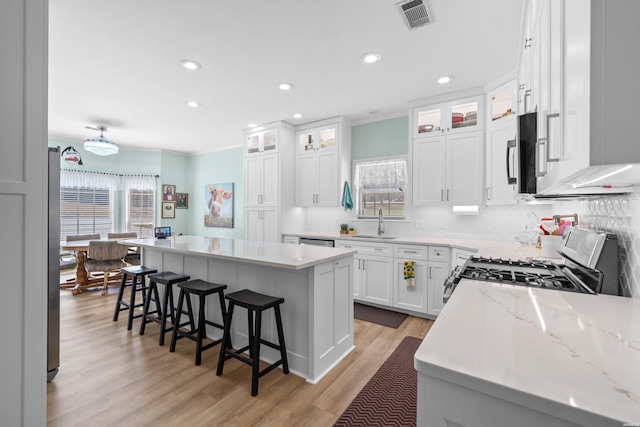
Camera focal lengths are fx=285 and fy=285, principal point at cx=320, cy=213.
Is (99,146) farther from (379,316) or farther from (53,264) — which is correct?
(379,316)

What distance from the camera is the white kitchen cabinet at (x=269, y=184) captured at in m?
4.72

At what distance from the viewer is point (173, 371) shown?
2332 mm

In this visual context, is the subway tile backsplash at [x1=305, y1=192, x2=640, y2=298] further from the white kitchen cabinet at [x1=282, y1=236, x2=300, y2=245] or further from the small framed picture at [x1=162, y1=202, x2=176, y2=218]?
the small framed picture at [x1=162, y1=202, x2=176, y2=218]

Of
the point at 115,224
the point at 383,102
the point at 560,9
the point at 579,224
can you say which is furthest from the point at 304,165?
the point at 115,224

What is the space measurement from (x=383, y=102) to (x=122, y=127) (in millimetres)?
4477

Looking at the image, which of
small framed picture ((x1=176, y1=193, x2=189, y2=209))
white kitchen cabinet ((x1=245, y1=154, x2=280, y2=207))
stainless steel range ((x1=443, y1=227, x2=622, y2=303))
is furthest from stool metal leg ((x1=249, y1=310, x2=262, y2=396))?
small framed picture ((x1=176, y1=193, x2=189, y2=209))

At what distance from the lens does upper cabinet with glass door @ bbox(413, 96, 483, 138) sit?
135 inches

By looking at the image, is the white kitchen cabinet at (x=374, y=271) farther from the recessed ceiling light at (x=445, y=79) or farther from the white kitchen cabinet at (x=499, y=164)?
the recessed ceiling light at (x=445, y=79)

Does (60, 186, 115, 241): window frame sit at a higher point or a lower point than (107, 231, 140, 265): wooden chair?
higher

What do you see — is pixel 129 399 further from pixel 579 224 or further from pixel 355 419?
pixel 579 224

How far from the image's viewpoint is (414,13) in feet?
6.95

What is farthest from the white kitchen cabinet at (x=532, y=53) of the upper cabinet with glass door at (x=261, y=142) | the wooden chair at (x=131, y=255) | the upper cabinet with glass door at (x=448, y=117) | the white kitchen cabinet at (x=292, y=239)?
the wooden chair at (x=131, y=255)

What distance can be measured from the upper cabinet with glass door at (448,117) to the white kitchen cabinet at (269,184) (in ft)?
6.90

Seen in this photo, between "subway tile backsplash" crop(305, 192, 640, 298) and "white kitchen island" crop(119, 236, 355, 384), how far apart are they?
1.61 meters
